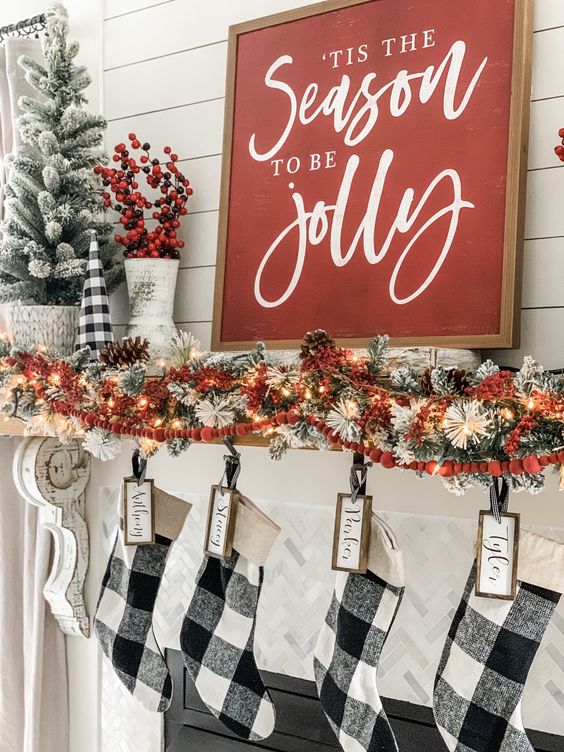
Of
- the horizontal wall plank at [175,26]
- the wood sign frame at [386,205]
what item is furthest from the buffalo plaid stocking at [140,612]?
the horizontal wall plank at [175,26]

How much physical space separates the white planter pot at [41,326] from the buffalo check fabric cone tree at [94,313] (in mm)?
76

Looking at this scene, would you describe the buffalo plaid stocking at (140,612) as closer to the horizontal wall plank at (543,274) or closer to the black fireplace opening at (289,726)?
the black fireplace opening at (289,726)

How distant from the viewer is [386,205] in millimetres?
1256

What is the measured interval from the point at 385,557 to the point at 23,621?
1028 millimetres

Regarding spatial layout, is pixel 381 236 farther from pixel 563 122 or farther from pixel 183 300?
pixel 183 300

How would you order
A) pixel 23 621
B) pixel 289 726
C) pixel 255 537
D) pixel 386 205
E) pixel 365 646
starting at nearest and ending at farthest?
pixel 365 646 < pixel 255 537 < pixel 386 205 < pixel 289 726 < pixel 23 621

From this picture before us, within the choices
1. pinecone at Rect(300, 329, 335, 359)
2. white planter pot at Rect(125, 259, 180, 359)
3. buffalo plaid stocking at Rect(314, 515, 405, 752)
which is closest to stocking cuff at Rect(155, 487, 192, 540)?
white planter pot at Rect(125, 259, 180, 359)

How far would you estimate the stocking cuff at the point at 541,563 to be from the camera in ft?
3.06

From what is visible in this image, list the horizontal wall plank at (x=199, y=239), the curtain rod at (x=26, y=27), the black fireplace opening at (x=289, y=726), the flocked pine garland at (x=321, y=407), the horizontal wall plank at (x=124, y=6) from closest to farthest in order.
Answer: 1. the flocked pine garland at (x=321, y=407)
2. the black fireplace opening at (x=289, y=726)
3. the horizontal wall plank at (x=199, y=239)
4. the horizontal wall plank at (x=124, y=6)
5. the curtain rod at (x=26, y=27)

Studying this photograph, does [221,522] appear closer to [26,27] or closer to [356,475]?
[356,475]

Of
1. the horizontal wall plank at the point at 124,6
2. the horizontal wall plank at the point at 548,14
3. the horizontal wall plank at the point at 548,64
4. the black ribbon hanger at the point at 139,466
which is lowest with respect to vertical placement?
the black ribbon hanger at the point at 139,466

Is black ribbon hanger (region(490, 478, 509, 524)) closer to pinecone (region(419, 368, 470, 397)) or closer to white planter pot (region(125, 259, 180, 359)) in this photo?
pinecone (region(419, 368, 470, 397))

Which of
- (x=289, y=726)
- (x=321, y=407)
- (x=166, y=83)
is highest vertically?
(x=166, y=83)

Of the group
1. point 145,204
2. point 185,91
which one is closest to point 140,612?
point 145,204
